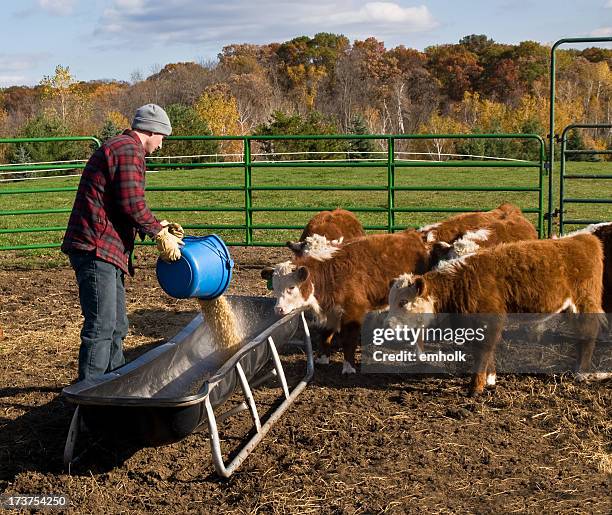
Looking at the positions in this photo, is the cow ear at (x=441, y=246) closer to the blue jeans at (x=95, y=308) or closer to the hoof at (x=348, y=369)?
the hoof at (x=348, y=369)

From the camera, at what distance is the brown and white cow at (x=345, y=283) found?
6484 millimetres

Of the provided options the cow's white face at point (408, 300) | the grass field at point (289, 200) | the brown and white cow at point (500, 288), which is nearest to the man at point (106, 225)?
the cow's white face at point (408, 300)

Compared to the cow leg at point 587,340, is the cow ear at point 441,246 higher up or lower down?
higher up

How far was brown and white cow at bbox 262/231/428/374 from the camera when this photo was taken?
648cm

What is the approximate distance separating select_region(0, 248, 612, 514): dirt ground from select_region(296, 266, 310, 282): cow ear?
2.73 feet

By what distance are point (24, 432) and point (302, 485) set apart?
208 cm

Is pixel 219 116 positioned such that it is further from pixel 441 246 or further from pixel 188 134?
pixel 441 246

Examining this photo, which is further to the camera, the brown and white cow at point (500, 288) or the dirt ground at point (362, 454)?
the brown and white cow at point (500, 288)

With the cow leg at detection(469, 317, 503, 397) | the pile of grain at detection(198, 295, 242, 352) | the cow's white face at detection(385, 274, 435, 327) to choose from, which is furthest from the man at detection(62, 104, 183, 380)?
the cow leg at detection(469, 317, 503, 397)

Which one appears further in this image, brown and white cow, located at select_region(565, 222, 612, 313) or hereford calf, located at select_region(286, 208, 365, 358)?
hereford calf, located at select_region(286, 208, 365, 358)

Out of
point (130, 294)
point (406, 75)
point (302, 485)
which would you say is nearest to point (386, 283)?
point (302, 485)

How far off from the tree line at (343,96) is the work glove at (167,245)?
20340 millimetres

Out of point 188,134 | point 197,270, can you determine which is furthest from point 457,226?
point 188,134

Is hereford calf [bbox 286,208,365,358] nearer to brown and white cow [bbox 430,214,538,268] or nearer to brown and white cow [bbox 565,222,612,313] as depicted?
brown and white cow [bbox 430,214,538,268]
